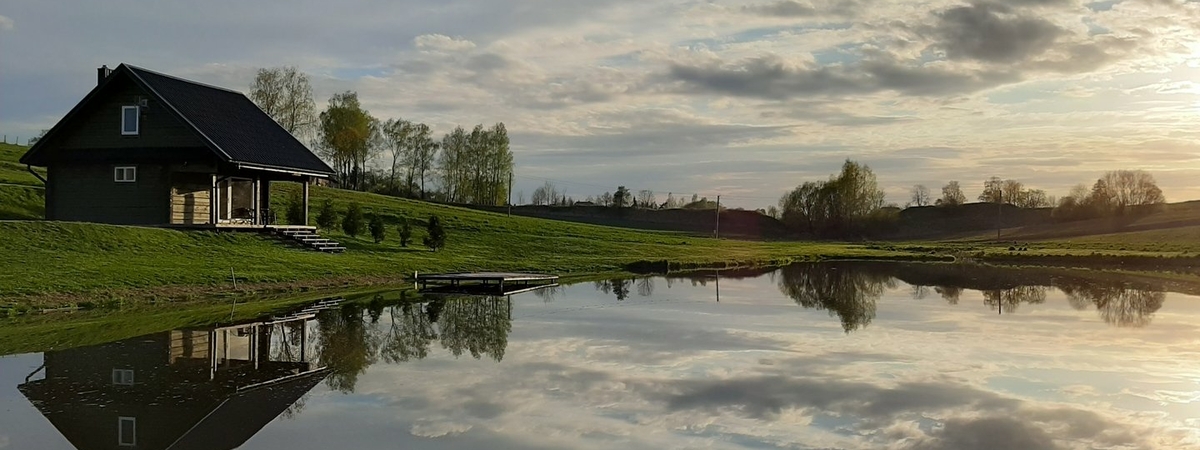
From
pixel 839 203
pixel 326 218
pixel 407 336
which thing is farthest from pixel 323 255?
pixel 839 203

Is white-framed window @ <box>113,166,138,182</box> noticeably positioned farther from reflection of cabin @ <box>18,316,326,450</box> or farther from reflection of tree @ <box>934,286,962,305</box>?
reflection of tree @ <box>934,286,962,305</box>

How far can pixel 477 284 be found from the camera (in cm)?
3036

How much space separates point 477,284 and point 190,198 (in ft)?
36.8

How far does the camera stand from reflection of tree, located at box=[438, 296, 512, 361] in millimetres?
15508

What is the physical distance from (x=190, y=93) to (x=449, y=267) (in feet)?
39.0

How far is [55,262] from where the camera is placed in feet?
73.3

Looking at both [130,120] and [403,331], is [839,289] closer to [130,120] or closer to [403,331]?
[403,331]

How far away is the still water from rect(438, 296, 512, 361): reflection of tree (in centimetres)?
10

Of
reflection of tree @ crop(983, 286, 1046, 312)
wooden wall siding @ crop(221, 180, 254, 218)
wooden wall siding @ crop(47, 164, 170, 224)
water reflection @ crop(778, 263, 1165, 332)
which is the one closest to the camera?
water reflection @ crop(778, 263, 1165, 332)

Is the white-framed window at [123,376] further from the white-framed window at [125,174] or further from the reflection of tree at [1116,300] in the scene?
the white-framed window at [125,174]

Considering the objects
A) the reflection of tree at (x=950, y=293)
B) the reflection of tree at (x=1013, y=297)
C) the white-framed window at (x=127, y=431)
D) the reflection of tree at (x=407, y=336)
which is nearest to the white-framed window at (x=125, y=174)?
the reflection of tree at (x=407, y=336)

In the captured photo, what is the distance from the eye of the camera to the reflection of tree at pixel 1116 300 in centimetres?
2328

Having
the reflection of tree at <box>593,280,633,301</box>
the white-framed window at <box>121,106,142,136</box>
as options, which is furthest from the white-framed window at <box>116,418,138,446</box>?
the white-framed window at <box>121,106,142,136</box>

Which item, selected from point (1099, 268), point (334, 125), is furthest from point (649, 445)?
point (334, 125)
